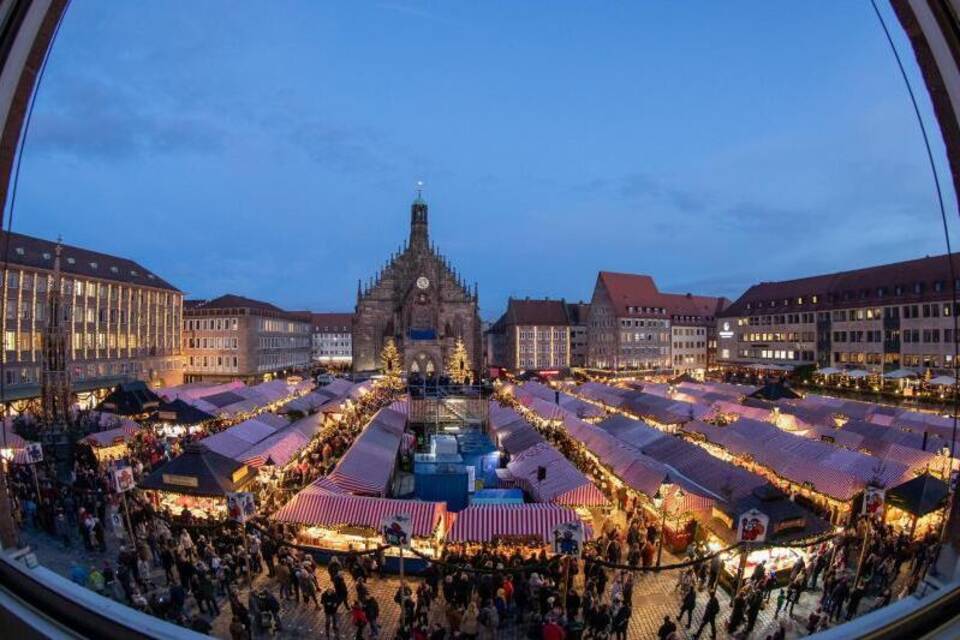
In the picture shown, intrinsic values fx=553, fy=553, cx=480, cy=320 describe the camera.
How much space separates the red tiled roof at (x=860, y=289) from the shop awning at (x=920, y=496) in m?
30.9

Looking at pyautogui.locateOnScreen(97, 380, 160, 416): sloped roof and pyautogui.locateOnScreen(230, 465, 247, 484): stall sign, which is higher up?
pyautogui.locateOnScreen(97, 380, 160, 416): sloped roof

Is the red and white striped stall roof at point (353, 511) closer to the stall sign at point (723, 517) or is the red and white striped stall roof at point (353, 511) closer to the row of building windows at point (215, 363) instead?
the stall sign at point (723, 517)

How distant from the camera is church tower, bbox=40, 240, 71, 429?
1534cm

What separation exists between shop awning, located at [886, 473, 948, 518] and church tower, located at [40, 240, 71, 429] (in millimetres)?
20887

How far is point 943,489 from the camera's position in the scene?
1170cm

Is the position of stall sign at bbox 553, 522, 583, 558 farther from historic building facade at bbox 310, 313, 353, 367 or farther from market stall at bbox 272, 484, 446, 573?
historic building facade at bbox 310, 313, 353, 367

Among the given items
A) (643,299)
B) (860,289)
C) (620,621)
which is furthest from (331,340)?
(620,621)

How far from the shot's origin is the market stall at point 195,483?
39.6 feet

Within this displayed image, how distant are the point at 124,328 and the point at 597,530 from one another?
43.0 metres

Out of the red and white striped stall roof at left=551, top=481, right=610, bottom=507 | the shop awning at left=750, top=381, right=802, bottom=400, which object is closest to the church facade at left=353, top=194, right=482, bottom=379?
the shop awning at left=750, top=381, right=802, bottom=400

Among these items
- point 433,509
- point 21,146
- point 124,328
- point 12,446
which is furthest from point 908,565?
point 124,328

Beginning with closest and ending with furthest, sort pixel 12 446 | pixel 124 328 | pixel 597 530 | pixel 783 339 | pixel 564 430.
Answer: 1. pixel 597 530
2. pixel 12 446
3. pixel 564 430
4. pixel 124 328
5. pixel 783 339

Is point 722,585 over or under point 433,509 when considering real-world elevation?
under

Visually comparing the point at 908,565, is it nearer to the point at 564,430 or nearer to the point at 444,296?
the point at 564,430
